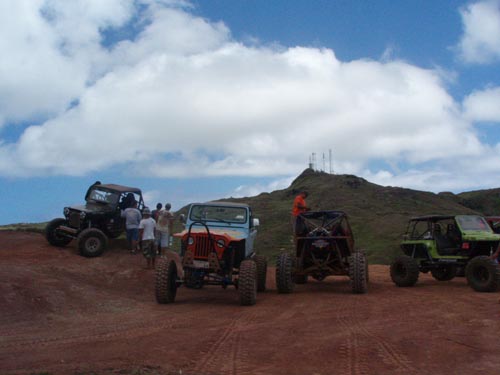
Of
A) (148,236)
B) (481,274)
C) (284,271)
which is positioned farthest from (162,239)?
(481,274)

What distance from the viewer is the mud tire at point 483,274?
11.9 meters

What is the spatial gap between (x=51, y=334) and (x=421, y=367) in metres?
4.92

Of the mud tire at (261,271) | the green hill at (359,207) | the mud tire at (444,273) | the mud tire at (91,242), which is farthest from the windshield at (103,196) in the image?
the green hill at (359,207)

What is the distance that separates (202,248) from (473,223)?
7.01 m

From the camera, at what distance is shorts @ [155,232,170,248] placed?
14.9 meters

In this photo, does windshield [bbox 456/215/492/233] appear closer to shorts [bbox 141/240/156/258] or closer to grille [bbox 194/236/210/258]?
grille [bbox 194/236/210/258]

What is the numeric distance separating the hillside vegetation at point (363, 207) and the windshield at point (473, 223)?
1010cm

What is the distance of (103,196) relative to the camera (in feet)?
55.0

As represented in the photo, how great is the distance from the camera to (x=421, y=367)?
5816mm

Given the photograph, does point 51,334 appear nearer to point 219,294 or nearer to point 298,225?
point 219,294

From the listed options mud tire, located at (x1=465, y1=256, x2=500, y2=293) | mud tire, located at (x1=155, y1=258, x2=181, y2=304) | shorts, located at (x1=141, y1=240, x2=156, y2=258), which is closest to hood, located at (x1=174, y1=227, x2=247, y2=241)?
mud tire, located at (x1=155, y1=258, x2=181, y2=304)

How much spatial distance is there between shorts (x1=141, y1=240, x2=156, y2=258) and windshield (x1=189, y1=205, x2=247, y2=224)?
243 centimetres

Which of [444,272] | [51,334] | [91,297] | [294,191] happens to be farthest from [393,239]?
[51,334]

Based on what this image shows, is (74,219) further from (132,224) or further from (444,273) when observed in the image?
(444,273)
